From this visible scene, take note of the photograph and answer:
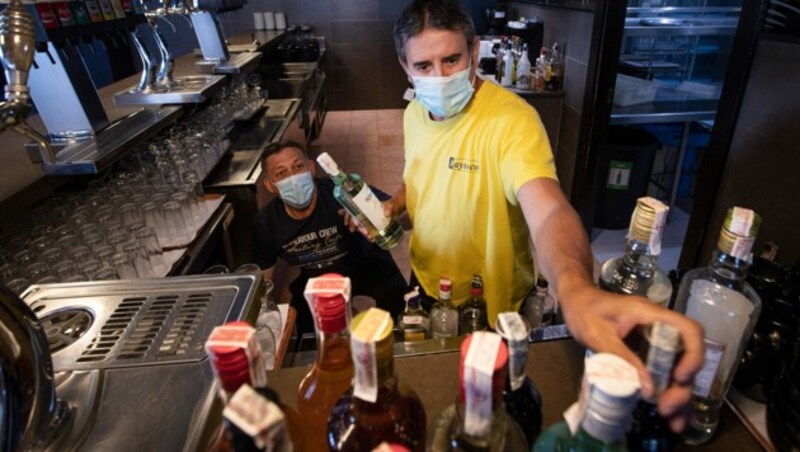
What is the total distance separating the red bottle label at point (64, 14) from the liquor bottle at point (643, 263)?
392 centimetres

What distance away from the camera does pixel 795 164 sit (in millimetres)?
1903

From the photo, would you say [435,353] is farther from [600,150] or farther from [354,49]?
[354,49]

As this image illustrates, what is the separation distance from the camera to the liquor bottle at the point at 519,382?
0.48 metres

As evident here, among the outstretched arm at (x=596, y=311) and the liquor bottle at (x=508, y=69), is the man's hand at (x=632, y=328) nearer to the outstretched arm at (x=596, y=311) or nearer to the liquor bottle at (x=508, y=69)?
the outstretched arm at (x=596, y=311)

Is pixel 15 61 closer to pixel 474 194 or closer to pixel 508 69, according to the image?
pixel 474 194

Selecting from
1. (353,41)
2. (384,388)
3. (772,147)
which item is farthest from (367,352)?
(353,41)

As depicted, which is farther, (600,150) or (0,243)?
(600,150)

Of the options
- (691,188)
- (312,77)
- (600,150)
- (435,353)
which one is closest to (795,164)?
(600,150)

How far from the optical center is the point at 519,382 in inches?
20.2

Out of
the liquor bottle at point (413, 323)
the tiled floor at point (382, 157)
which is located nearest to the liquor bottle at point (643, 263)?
the liquor bottle at point (413, 323)

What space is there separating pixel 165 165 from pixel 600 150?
8.49 ft

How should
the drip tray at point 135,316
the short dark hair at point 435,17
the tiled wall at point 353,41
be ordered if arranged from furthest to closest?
the tiled wall at point 353,41, the short dark hair at point 435,17, the drip tray at point 135,316

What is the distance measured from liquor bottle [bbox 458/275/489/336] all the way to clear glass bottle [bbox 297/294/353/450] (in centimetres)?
85

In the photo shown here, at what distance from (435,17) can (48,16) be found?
3.20m
